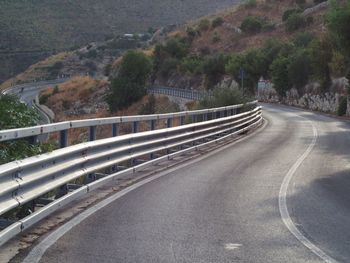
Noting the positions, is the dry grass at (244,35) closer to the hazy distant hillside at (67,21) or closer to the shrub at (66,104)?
the hazy distant hillside at (67,21)

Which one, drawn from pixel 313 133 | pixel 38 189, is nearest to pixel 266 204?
pixel 38 189

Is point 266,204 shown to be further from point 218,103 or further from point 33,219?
point 218,103

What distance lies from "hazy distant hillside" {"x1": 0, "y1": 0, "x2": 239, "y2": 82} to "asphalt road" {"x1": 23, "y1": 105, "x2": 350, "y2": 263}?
91250mm

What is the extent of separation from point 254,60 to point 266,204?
199 feet

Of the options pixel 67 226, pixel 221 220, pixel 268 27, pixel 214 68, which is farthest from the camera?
pixel 268 27

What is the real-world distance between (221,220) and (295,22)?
274ft

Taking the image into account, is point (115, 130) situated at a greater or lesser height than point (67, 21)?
lesser

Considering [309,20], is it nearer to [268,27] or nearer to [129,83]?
[268,27]

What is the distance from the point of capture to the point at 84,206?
9.75 metres

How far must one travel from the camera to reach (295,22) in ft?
292

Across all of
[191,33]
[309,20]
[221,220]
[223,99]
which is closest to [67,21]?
[191,33]

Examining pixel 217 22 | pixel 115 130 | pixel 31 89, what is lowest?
pixel 31 89

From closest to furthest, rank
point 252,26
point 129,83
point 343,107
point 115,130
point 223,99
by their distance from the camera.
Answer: point 115,130 → point 223,99 → point 343,107 → point 129,83 → point 252,26

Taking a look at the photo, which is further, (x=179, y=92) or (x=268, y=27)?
(x=268, y=27)
